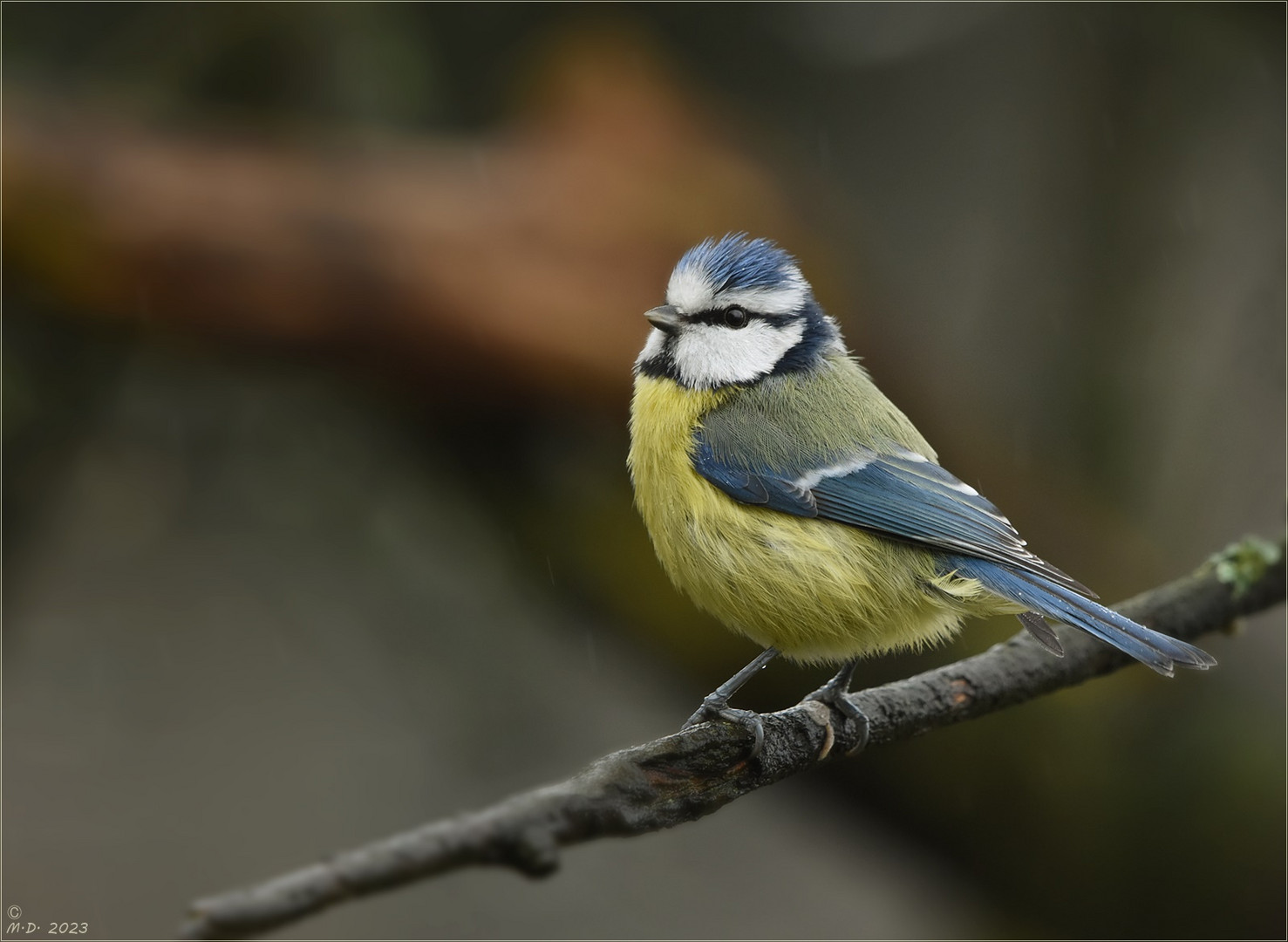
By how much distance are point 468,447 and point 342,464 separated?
0.53 m

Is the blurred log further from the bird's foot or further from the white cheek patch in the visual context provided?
the bird's foot

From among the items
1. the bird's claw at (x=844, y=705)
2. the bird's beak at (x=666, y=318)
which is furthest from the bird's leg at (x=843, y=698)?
the bird's beak at (x=666, y=318)

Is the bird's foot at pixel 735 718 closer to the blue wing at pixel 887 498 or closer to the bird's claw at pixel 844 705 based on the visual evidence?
the bird's claw at pixel 844 705

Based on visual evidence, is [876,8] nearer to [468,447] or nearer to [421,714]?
[468,447]

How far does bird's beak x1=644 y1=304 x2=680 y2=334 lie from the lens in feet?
7.08

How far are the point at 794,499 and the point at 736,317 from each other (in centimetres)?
42

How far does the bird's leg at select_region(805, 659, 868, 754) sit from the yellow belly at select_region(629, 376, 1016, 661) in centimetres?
5

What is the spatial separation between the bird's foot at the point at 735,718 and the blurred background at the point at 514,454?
1.30m

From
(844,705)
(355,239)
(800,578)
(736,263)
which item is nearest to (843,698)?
(844,705)

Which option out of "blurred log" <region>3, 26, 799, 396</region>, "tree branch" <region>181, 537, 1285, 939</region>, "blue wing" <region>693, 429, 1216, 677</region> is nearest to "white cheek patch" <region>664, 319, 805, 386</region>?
"blue wing" <region>693, 429, 1216, 677</region>

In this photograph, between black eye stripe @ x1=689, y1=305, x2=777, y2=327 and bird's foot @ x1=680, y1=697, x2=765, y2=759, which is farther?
black eye stripe @ x1=689, y1=305, x2=777, y2=327

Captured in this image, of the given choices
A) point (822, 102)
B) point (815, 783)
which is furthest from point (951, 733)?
point (822, 102)

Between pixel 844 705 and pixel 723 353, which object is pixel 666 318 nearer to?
pixel 723 353

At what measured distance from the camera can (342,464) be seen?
399cm
